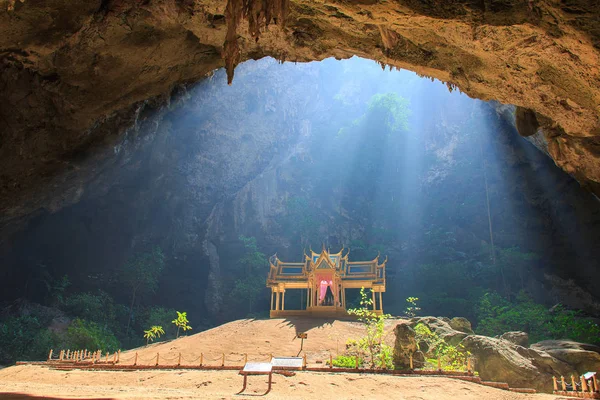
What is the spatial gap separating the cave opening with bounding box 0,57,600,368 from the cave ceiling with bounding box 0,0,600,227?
3.99 meters

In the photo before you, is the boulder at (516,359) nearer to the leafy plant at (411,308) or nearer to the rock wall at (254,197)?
the leafy plant at (411,308)

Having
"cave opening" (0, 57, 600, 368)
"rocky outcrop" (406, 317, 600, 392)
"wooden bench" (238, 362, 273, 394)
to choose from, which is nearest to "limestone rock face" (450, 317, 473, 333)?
"rocky outcrop" (406, 317, 600, 392)

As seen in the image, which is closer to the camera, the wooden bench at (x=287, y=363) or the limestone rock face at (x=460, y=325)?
the wooden bench at (x=287, y=363)

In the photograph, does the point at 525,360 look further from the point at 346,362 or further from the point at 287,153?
the point at 287,153

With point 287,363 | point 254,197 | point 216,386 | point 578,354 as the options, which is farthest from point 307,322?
point 254,197

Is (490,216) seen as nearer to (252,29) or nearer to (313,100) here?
(313,100)

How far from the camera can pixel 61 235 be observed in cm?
2673

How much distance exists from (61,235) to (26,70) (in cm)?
1837

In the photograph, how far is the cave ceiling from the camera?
6.43 meters

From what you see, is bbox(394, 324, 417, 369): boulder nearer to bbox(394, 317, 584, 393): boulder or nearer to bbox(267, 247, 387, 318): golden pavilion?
bbox(394, 317, 584, 393): boulder

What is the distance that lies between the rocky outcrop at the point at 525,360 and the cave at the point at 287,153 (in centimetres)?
481

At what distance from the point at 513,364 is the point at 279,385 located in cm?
751

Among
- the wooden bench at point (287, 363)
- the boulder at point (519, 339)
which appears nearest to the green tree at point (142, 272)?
the wooden bench at point (287, 363)

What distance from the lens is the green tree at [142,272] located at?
28.2 meters
